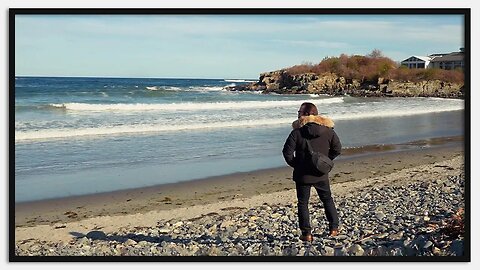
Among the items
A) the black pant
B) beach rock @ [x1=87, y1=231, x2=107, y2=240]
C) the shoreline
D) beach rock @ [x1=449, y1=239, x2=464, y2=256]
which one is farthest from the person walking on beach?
beach rock @ [x1=87, y1=231, x2=107, y2=240]

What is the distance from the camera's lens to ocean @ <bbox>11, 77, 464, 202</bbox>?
5.22m

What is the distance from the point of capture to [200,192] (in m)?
5.59

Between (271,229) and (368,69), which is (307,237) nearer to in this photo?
(271,229)

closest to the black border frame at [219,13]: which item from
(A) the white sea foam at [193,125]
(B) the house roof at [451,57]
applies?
(B) the house roof at [451,57]

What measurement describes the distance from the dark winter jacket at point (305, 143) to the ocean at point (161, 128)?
923 millimetres

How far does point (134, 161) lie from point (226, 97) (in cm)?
118

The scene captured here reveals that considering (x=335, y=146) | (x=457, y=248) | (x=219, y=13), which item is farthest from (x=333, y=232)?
(x=219, y=13)

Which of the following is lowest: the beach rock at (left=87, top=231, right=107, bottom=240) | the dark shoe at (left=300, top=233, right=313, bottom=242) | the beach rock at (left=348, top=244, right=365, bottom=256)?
the beach rock at (left=348, top=244, right=365, bottom=256)

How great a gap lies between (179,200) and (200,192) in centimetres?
30

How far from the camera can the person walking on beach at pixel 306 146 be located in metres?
3.80

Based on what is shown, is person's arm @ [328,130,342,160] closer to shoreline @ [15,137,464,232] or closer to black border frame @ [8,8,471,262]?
black border frame @ [8,8,471,262]

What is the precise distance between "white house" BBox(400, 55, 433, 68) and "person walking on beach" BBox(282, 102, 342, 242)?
3.96 feet

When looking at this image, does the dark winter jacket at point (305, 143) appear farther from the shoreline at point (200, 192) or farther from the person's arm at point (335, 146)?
the shoreline at point (200, 192)
